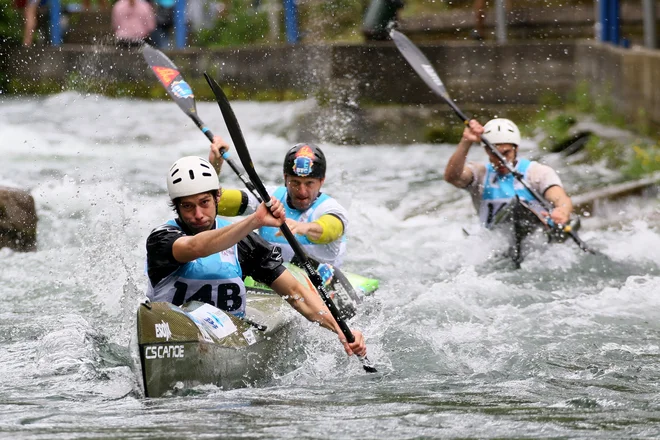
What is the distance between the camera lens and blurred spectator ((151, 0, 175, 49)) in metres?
20.6

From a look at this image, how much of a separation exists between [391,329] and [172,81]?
336 centimetres

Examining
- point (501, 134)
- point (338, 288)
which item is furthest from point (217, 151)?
point (501, 134)

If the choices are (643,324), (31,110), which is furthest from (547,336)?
(31,110)

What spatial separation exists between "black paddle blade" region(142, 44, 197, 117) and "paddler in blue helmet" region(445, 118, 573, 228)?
2347 mm

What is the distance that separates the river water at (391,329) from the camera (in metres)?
5.65

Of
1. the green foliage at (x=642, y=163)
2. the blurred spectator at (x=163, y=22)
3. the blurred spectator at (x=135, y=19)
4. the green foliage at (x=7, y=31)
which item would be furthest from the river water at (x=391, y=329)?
the green foliage at (x=7, y=31)

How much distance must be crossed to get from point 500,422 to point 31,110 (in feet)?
52.2

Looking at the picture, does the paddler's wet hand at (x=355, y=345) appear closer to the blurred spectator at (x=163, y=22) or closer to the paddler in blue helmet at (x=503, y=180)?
Answer: the paddler in blue helmet at (x=503, y=180)

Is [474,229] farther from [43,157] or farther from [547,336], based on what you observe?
[43,157]

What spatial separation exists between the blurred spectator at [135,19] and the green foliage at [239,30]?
6.39 feet

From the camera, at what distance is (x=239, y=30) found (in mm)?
22281

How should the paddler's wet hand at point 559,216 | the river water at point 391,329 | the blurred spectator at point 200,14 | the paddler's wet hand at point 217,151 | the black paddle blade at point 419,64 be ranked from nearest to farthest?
the river water at point 391,329 → the paddler's wet hand at point 217,151 → the paddler's wet hand at point 559,216 → the black paddle blade at point 419,64 → the blurred spectator at point 200,14

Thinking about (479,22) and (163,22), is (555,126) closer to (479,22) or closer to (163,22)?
(479,22)

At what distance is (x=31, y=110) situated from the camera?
65.8 feet
